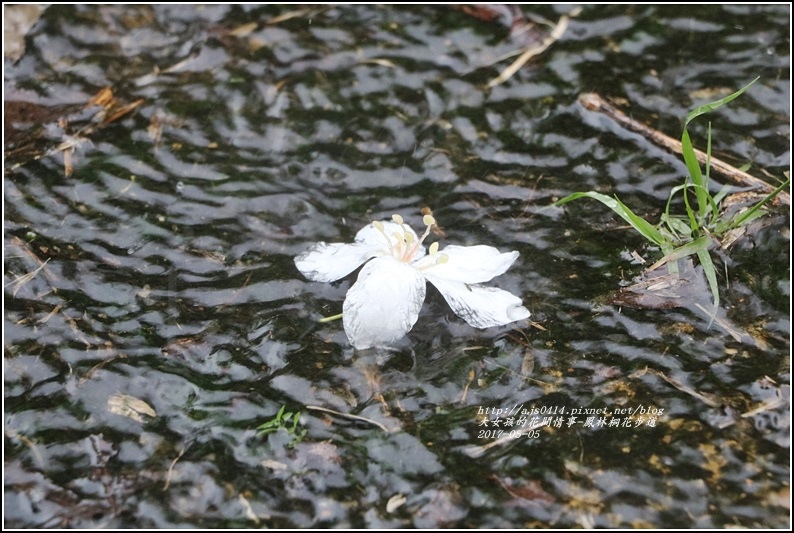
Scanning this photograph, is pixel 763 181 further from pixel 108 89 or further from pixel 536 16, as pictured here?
pixel 108 89

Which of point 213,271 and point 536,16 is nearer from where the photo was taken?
point 213,271

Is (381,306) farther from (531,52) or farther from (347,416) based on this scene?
(531,52)

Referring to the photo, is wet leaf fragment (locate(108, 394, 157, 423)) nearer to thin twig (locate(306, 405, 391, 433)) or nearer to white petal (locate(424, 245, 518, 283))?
thin twig (locate(306, 405, 391, 433))

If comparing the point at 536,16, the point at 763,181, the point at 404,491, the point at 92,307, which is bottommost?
the point at 404,491

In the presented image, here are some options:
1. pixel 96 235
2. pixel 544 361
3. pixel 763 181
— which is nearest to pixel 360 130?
pixel 96 235

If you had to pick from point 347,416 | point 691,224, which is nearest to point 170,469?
point 347,416

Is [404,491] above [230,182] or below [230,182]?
below
